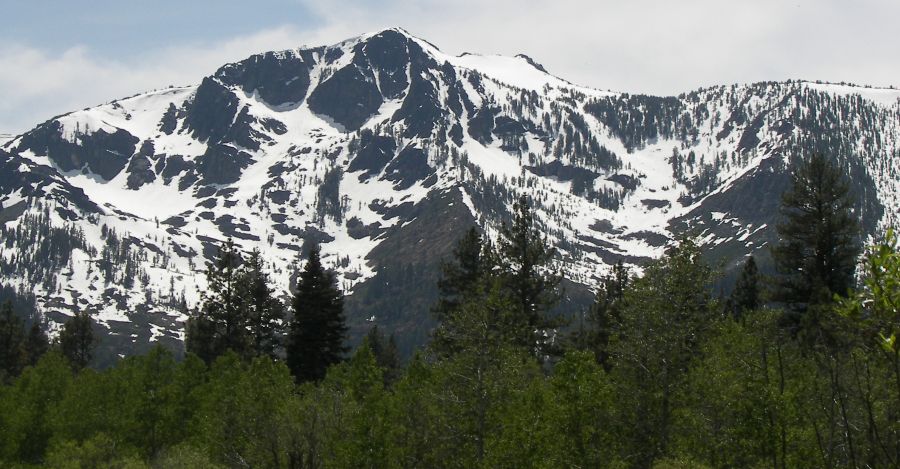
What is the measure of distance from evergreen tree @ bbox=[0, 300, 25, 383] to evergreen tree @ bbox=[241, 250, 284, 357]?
41990mm

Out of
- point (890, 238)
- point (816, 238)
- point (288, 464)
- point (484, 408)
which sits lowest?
point (288, 464)

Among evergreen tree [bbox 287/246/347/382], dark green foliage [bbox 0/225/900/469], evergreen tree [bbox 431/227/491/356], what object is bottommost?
dark green foliage [bbox 0/225/900/469]

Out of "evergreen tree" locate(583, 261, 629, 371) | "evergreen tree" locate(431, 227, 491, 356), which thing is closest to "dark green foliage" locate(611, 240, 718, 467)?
"evergreen tree" locate(431, 227, 491, 356)

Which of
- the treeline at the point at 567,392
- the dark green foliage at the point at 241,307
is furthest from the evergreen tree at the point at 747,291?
the dark green foliage at the point at 241,307

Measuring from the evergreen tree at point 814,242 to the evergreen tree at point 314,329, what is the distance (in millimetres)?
27853

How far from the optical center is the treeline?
25.3 metres

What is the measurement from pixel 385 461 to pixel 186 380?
21.5 m

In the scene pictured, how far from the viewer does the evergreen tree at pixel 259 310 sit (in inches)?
2307

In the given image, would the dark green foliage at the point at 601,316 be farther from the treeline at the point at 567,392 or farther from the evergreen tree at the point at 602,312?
the treeline at the point at 567,392

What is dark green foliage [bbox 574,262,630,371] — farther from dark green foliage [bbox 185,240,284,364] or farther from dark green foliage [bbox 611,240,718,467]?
dark green foliage [bbox 611,240,718,467]

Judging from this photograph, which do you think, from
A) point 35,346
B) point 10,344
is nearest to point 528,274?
point 10,344

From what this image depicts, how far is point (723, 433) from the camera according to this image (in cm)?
2612

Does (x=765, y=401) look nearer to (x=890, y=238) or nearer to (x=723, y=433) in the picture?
(x=723, y=433)

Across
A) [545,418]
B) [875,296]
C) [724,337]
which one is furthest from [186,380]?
[875,296]
